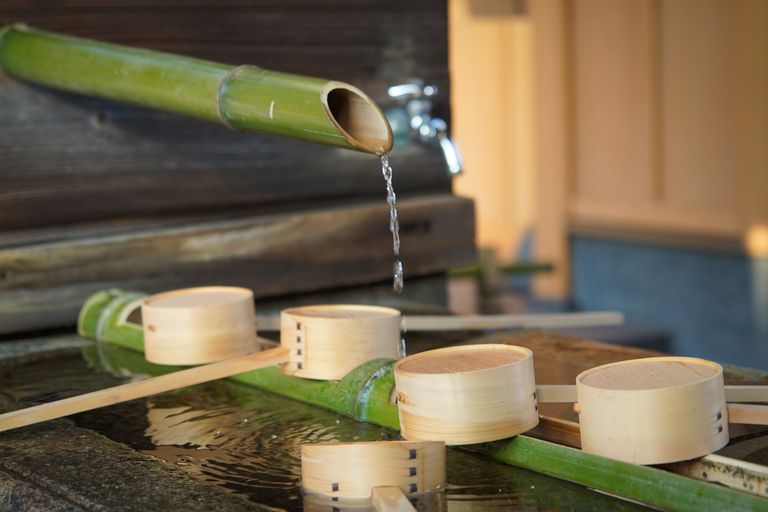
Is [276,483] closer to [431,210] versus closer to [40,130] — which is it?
[40,130]

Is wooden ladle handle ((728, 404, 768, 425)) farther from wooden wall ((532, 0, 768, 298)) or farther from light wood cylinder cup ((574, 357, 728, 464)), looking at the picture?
wooden wall ((532, 0, 768, 298))

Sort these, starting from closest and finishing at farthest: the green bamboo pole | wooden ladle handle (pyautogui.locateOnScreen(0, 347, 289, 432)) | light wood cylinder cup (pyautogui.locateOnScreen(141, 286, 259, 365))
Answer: the green bamboo pole → wooden ladle handle (pyautogui.locateOnScreen(0, 347, 289, 432)) → light wood cylinder cup (pyautogui.locateOnScreen(141, 286, 259, 365))

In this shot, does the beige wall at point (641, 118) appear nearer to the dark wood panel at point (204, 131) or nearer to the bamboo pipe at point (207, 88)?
the dark wood panel at point (204, 131)

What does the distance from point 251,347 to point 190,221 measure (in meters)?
0.93

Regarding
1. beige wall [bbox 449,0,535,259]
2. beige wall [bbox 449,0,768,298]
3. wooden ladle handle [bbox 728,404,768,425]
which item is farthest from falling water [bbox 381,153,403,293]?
beige wall [bbox 449,0,535,259]

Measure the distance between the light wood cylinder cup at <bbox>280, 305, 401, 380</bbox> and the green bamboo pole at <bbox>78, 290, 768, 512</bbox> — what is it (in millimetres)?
29

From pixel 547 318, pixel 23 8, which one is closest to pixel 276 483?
pixel 547 318

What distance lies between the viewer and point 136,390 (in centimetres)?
142

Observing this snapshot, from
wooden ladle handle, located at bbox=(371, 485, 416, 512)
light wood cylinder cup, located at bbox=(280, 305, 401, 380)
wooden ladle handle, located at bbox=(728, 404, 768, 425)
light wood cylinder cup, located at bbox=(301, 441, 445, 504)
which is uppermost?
light wood cylinder cup, located at bbox=(280, 305, 401, 380)

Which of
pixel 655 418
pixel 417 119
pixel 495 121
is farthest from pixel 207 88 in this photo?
A: pixel 495 121

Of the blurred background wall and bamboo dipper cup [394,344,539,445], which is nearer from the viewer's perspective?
bamboo dipper cup [394,344,539,445]

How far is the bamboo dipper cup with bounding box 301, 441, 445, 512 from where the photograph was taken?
105 centimetres

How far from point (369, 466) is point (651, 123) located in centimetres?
506

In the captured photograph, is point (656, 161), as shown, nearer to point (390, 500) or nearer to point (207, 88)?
point (207, 88)
